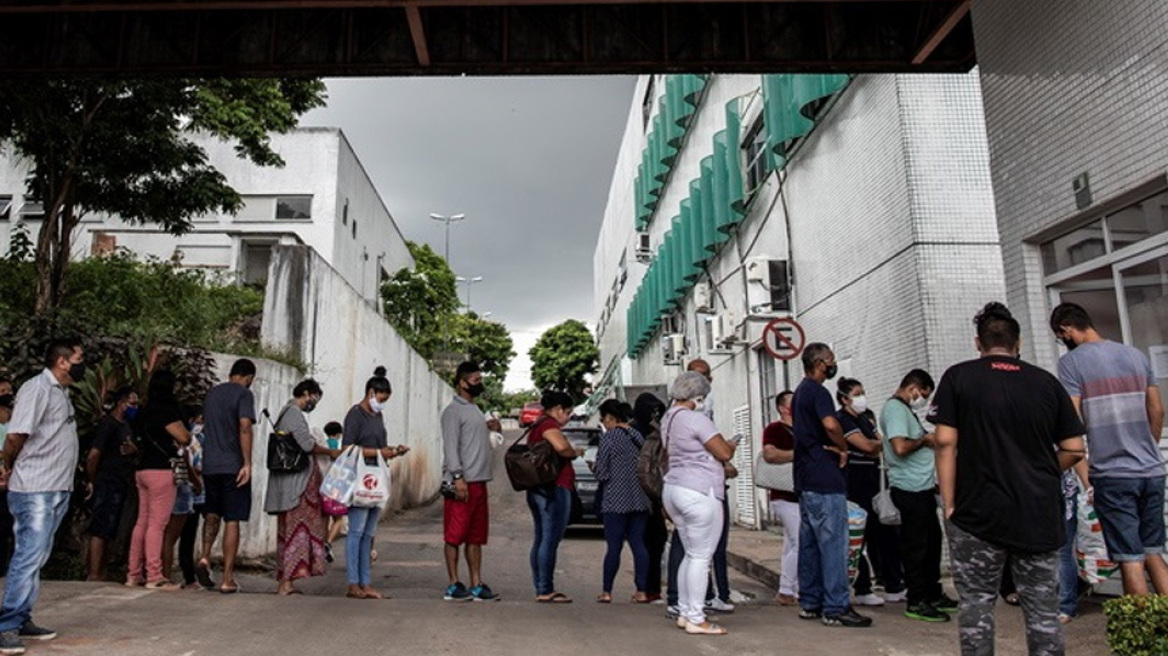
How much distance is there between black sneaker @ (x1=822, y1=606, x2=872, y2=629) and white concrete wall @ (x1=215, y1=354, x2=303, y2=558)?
20.9 feet

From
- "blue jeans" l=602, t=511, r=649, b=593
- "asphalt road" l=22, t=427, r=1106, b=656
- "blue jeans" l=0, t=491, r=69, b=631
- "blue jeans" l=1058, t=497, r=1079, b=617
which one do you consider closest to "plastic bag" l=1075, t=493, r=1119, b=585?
"blue jeans" l=1058, t=497, r=1079, b=617

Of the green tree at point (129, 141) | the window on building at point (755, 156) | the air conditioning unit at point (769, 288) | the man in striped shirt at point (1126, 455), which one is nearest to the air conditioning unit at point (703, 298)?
the window on building at point (755, 156)

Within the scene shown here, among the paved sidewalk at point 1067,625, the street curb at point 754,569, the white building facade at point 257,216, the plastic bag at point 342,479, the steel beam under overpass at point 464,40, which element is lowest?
the street curb at point 754,569

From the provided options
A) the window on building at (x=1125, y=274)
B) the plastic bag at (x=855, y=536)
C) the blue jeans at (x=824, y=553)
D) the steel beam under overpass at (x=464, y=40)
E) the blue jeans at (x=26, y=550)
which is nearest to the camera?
the blue jeans at (x=26, y=550)

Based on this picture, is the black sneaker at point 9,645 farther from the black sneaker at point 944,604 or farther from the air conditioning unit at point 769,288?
the air conditioning unit at point 769,288

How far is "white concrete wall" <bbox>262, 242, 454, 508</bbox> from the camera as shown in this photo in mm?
11398

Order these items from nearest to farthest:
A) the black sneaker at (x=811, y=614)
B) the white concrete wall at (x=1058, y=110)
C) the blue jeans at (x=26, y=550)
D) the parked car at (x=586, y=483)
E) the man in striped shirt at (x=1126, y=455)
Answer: the man in striped shirt at (x=1126, y=455) → the blue jeans at (x=26, y=550) → the white concrete wall at (x=1058, y=110) → the black sneaker at (x=811, y=614) → the parked car at (x=586, y=483)

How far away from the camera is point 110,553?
25.9ft

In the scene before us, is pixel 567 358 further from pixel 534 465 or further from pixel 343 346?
pixel 534 465

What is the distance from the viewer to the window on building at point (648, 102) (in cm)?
2552

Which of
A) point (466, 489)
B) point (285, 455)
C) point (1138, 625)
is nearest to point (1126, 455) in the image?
point (1138, 625)

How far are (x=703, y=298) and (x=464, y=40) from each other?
31.8 ft

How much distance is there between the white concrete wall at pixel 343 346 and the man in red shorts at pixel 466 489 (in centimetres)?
524

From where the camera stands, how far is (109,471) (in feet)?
23.3
